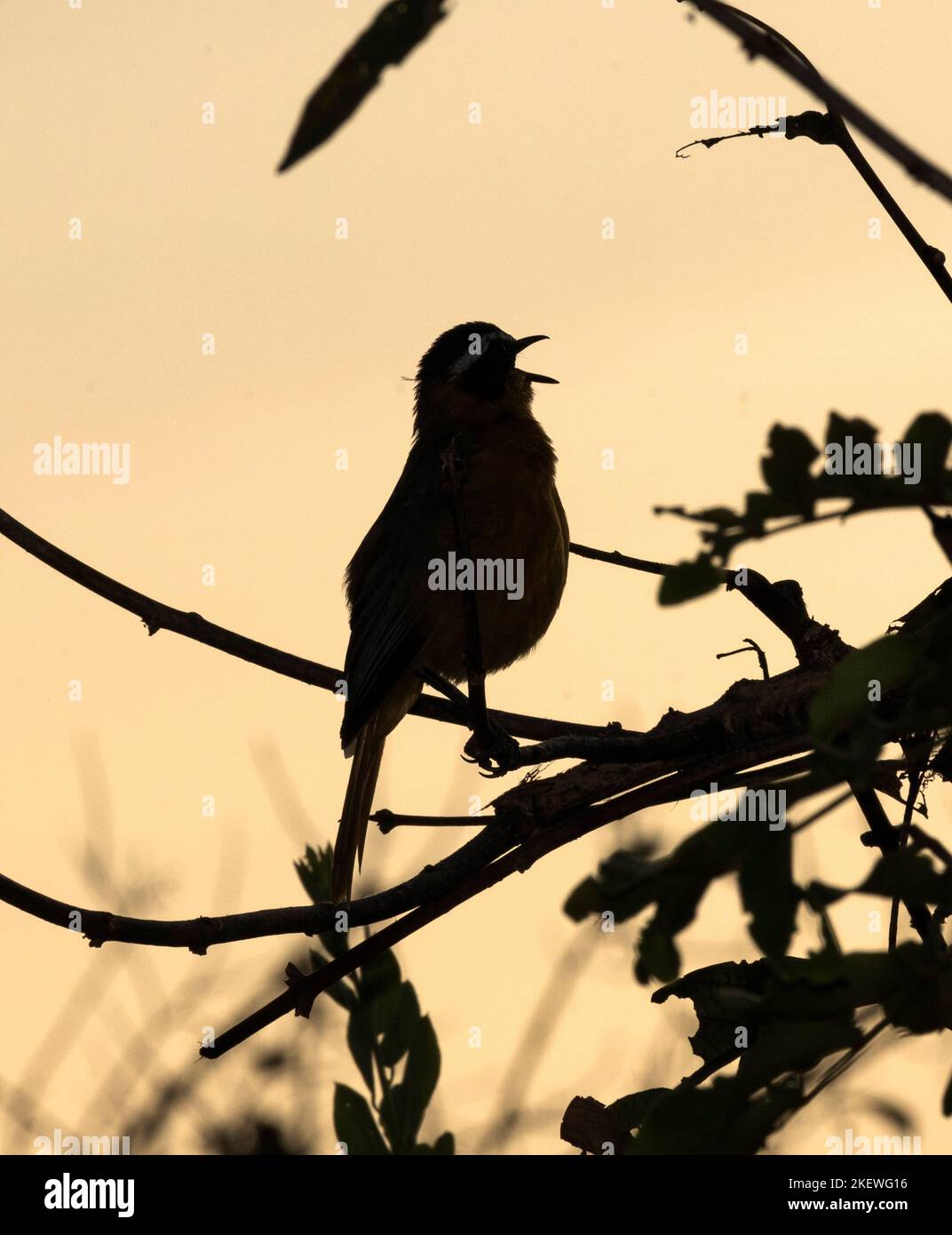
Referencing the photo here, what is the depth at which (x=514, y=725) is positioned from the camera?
416 centimetres

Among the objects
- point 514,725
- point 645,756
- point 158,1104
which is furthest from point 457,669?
point 645,756

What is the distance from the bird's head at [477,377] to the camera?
654 cm

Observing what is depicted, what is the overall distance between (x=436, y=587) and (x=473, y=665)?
2.66 metres

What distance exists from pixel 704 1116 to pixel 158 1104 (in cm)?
610

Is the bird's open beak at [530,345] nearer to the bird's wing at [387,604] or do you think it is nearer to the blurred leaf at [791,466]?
the bird's wing at [387,604]

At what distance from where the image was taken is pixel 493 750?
3113 mm

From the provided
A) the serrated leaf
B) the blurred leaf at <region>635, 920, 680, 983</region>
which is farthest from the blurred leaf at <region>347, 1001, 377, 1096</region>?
the serrated leaf

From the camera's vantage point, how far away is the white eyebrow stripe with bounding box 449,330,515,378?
22.2 ft

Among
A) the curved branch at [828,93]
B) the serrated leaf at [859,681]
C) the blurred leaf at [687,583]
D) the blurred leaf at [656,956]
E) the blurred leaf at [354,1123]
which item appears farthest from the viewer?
the blurred leaf at [354,1123]

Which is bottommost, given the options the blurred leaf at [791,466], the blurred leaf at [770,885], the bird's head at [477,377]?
the blurred leaf at [770,885]

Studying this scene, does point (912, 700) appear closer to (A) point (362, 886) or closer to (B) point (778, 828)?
(B) point (778, 828)

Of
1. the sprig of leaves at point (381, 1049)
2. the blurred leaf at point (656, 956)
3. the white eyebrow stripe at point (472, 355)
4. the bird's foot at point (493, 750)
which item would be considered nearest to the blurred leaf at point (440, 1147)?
the sprig of leaves at point (381, 1049)

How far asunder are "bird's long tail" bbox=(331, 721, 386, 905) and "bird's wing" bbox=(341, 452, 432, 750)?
6.2 inches

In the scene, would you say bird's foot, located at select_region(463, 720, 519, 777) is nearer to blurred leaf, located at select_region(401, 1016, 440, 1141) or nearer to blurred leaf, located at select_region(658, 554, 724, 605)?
blurred leaf, located at select_region(401, 1016, 440, 1141)
